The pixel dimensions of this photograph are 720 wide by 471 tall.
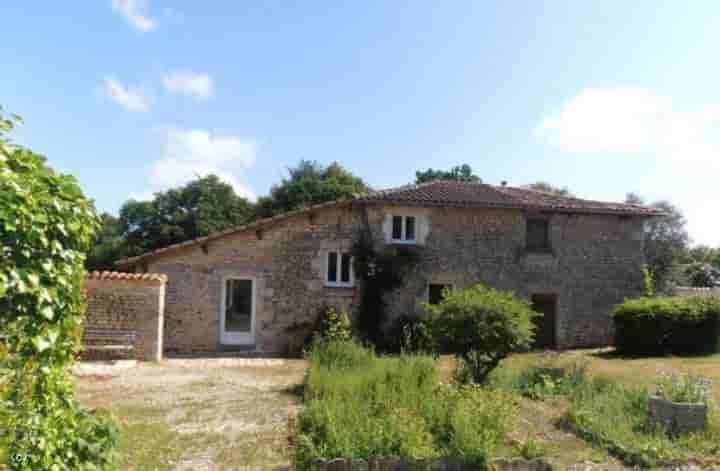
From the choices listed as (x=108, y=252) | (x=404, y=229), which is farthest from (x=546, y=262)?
(x=108, y=252)

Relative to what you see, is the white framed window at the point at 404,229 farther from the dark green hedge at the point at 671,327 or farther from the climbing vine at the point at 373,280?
the dark green hedge at the point at 671,327

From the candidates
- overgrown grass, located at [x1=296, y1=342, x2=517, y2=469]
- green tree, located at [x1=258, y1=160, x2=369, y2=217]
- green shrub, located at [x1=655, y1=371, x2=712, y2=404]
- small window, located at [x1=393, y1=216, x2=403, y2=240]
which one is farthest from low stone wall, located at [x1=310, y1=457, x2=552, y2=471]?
green tree, located at [x1=258, y1=160, x2=369, y2=217]

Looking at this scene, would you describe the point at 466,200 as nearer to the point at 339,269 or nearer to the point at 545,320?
the point at 339,269

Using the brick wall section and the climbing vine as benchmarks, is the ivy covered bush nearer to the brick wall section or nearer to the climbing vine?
the brick wall section

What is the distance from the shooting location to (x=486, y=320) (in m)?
8.50

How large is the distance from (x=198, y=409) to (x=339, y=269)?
8742mm

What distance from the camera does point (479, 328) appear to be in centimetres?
835

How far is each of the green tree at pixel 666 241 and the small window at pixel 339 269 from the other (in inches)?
926

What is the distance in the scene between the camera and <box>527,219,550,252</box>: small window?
17547mm

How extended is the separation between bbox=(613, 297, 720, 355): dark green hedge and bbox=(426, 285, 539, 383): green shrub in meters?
8.12

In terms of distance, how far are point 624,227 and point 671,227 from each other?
19.4 meters

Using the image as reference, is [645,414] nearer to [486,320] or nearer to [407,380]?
[486,320]

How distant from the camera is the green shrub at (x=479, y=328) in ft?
27.5

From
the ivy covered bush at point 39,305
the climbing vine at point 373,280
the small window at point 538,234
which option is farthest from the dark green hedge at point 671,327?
the ivy covered bush at point 39,305
